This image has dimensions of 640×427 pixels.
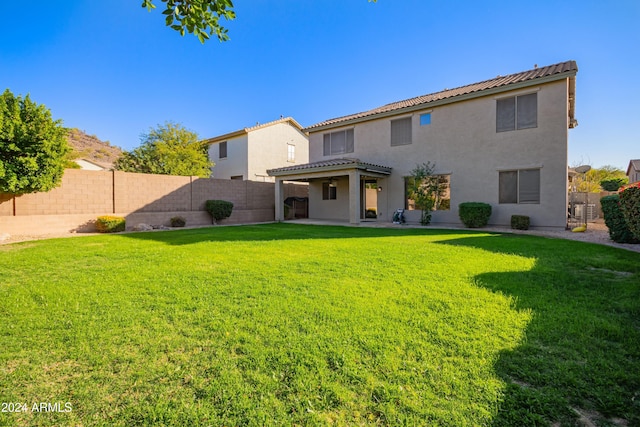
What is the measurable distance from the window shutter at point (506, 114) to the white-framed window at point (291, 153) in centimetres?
1714

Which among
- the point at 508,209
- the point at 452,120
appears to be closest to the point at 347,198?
the point at 452,120

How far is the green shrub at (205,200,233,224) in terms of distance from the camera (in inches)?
647

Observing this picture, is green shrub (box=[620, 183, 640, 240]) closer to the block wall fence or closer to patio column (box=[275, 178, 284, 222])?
patio column (box=[275, 178, 284, 222])

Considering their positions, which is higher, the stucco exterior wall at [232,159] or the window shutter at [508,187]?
the stucco exterior wall at [232,159]

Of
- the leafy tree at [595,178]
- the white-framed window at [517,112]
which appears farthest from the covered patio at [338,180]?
the leafy tree at [595,178]

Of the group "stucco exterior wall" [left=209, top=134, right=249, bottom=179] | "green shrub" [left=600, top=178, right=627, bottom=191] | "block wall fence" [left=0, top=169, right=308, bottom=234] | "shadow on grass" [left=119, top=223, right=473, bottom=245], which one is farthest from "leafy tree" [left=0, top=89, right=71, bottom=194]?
"green shrub" [left=600, top=178, right=627, bottom=191]

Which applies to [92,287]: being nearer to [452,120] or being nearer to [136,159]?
[452,120]

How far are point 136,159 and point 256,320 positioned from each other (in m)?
25.1

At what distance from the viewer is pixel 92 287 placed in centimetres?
443

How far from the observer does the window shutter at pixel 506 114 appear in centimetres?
1279

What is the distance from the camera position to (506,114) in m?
13.0

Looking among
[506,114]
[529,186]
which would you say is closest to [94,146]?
[506,114]

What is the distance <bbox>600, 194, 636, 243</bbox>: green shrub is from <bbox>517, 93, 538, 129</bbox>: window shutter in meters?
4.27

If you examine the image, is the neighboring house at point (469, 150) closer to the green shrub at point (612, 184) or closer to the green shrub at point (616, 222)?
the green shrub at point (616, 222)
